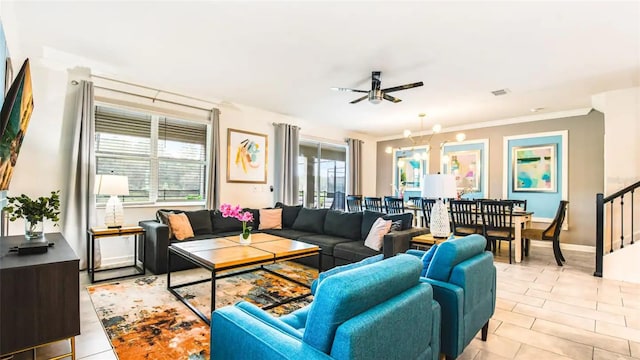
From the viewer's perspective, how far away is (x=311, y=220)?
4.97m

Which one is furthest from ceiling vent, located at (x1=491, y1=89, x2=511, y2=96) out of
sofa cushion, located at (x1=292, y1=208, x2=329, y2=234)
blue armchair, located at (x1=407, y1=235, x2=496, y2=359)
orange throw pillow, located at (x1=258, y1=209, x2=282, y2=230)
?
orange throw pillow, located at (x1=258, y1=209, x2=282, y2=230)

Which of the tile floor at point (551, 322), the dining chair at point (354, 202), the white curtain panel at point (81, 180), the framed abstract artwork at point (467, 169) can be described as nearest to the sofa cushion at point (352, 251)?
the tile floor at point (551, 322)

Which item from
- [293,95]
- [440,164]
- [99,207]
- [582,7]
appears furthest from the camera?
[440,164]

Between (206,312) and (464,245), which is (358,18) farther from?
(206,312)

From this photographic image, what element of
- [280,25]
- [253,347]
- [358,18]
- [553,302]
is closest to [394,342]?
[253,347]

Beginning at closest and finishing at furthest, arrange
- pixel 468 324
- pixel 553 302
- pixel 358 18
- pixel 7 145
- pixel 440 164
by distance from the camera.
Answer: pixel 468 324, pixel 7 145, pixel 358 18, pixel 553 302, pixel 440 164

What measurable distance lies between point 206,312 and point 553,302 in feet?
11.1

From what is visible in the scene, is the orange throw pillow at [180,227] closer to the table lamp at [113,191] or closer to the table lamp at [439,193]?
the table lamp at [113,191]

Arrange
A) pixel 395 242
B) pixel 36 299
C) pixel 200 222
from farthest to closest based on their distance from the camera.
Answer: pixel 200 222 → pixel 395 242 → pixel 36 299

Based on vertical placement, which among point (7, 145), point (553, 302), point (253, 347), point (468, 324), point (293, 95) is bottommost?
point (553, 302)

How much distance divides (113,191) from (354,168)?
207 inches

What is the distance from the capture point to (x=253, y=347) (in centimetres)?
121

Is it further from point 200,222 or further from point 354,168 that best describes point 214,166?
point 354,168

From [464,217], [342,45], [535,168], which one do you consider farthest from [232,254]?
[535,168]
